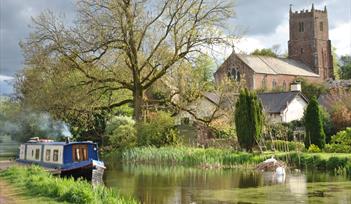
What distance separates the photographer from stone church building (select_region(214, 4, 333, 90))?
248ft

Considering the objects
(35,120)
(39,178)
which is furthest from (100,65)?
(39,178)

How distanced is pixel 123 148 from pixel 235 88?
1057 cm

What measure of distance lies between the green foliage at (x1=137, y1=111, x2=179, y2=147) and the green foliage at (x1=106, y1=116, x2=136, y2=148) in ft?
1.60

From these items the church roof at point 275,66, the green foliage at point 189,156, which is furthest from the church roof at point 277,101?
the green foliage at point 189,156

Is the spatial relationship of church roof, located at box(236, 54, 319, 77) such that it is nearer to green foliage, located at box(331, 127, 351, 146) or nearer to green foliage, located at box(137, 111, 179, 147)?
green foliage, located at box(137, 111, 179, 147)

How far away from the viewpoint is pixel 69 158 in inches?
904

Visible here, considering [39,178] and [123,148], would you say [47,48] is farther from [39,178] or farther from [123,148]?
[39,178]

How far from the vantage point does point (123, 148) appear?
3400cm

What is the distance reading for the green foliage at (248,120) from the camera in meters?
29.7

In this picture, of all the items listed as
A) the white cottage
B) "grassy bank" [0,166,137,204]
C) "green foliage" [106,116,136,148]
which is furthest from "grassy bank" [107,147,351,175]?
the white cottage

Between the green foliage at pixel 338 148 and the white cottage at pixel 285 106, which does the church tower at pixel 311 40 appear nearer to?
the white cottage at pixel 285 106

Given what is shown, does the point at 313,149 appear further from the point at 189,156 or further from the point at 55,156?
the point at 55,156

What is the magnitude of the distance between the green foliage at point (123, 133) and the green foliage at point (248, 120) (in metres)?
7.55

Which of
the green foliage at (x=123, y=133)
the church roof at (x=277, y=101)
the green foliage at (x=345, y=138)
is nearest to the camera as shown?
the green foliage at (x=345, y=138)
